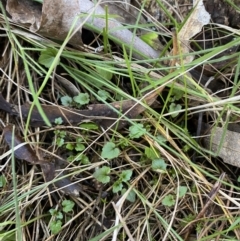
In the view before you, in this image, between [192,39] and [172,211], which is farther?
[192,39]

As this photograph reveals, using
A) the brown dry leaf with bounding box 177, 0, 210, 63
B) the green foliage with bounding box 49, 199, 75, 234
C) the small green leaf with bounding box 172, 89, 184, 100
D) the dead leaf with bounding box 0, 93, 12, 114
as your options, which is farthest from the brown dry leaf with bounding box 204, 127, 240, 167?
the dead leaf with bounding box 0, 93, 12, 114

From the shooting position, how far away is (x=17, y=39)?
A: 1409 millimetres

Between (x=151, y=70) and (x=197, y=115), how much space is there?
212mm

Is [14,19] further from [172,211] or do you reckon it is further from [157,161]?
[172,211]

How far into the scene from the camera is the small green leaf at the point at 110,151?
134 cm

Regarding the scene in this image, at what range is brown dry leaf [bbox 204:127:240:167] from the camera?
1384mm

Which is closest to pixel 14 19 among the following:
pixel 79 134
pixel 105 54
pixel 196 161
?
pixel 105 54

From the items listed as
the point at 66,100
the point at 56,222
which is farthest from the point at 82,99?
the point at 56,222

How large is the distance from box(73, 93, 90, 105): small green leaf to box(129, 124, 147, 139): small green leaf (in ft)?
0.51

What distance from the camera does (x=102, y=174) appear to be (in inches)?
52.5

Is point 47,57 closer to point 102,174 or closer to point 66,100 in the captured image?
point 66,100

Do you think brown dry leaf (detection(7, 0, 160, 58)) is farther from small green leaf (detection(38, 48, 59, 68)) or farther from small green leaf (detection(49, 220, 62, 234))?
→ small green leaf (detection(49, 220, 62, 234))

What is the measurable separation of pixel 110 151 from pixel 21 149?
0.26 m

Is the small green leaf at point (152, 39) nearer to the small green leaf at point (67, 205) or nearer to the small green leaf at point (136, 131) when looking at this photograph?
the small green leaf at point (136, 131)
